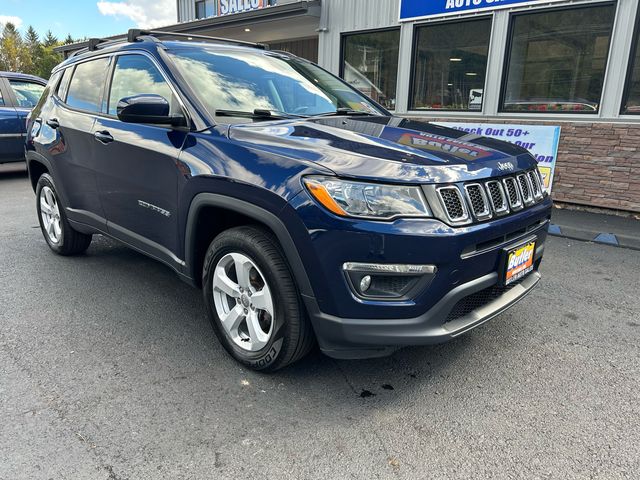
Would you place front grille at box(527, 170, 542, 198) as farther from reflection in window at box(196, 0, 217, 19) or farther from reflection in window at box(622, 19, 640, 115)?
reflection in window at box(196, 0, 217, 19)

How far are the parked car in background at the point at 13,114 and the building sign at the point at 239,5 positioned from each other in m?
5.01

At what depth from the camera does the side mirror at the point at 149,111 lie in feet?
9.35

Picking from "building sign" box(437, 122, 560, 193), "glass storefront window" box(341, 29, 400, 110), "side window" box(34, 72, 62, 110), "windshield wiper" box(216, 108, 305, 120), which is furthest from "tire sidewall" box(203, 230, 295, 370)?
"glass storefront window" box(341, 29, 400, 110)

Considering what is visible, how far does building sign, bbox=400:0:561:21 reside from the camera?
24.0 ft

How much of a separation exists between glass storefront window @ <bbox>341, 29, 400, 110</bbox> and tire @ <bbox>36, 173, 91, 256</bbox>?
6105mm

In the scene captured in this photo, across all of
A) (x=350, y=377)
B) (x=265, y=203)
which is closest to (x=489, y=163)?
(x=265, y=203)

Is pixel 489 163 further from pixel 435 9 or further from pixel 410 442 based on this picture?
pixel 435 9

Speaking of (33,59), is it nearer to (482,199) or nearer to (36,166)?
(36,166)

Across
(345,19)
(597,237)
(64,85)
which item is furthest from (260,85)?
(345,19)

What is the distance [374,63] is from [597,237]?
5538 millimetres

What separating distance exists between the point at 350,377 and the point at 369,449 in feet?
1.95

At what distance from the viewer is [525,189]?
2.79 m

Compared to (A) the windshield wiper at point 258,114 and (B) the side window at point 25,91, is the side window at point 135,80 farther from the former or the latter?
(B) the side window at point 25,91

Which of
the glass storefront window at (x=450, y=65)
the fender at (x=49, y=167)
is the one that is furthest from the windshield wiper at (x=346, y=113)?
the glass storefront window at (x=450, y=65)
